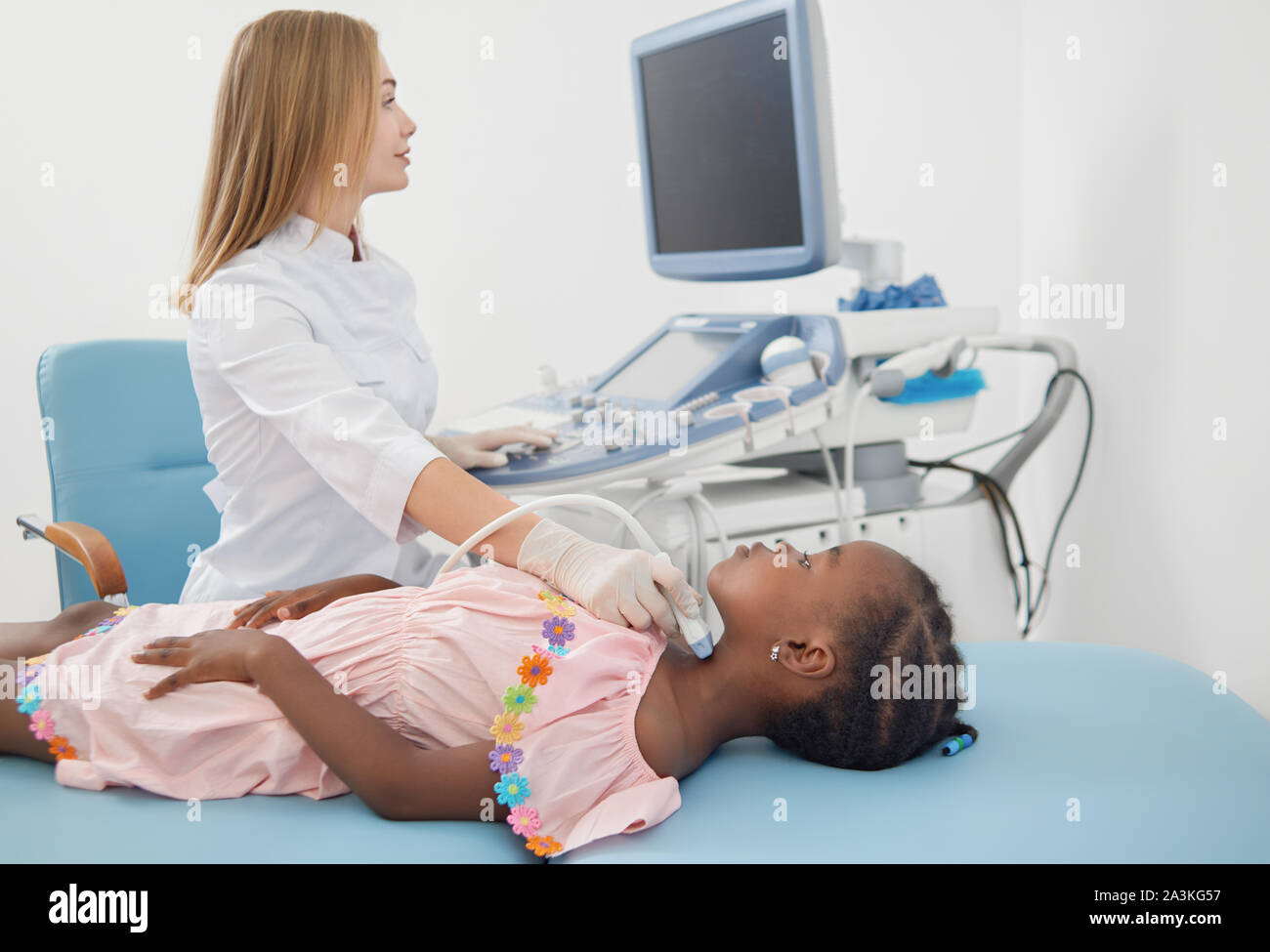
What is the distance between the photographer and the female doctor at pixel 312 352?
46.8 inches

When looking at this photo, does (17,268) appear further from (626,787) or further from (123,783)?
(626,787)

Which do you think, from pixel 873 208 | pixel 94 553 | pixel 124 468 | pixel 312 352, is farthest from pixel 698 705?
pixel 873 208

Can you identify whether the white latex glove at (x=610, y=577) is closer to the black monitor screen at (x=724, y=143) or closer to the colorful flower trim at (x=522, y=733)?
the colorful flower trim at (x=522, y=733)

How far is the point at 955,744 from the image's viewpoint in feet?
3.67

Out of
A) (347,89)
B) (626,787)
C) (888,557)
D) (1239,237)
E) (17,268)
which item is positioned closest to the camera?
(626,787)

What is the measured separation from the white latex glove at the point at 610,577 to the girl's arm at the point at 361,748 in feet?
0.66

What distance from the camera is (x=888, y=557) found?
1.14 meters

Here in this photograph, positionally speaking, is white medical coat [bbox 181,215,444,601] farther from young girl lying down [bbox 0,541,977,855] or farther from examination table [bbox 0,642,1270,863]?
examination table [bbox 0,642,1270,863]

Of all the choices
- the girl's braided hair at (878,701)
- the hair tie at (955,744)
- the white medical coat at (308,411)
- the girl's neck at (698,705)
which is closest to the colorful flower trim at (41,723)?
the white medical coat at (308,411)

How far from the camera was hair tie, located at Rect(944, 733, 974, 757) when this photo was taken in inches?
44.0

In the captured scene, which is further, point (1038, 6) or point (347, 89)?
point (1038, 6)

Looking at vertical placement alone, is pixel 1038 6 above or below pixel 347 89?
above

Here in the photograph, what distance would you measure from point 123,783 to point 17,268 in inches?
87.9

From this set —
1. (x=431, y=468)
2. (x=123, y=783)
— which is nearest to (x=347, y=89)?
(x=431, y=468)
